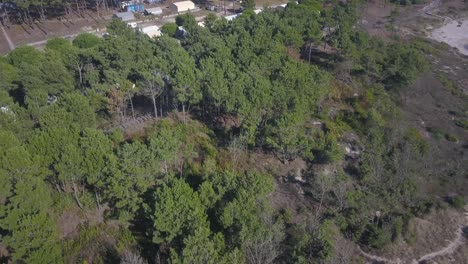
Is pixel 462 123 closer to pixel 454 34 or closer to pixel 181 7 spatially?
pixel 454 34

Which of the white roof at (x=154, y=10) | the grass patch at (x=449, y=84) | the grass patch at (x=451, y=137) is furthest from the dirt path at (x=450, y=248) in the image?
the white roof at (x=154, y=10)

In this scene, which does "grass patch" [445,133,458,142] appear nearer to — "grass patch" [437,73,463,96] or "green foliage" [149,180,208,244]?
"grass patch" [437,73,463,96]

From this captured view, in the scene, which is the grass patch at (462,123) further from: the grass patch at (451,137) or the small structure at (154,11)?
the small structure at (154,11)

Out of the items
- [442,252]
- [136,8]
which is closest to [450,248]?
[442,252]

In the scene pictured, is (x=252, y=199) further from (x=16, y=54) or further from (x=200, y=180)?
(x=16, y=54)

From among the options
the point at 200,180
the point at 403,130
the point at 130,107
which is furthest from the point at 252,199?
the point at 403,130
